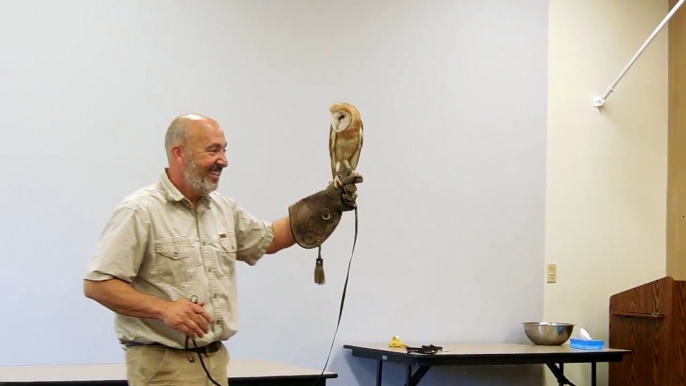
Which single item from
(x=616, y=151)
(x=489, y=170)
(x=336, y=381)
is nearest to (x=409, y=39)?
(x=489, y=170)

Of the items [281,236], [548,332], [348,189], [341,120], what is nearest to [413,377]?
[548,332]

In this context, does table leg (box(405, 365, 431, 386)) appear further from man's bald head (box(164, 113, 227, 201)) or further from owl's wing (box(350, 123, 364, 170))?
man's bald head (box(164, 113, 227, 201))

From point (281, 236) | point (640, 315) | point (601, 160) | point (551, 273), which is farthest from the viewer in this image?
point (601, 160)

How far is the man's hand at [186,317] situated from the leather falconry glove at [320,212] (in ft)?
1.70

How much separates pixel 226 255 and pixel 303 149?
1885 mm

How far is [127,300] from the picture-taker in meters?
2.24

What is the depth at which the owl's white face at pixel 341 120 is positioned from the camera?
2.60m

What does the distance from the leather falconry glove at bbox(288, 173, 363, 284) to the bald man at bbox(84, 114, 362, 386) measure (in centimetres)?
2

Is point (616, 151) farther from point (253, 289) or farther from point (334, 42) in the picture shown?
point (253, 289)

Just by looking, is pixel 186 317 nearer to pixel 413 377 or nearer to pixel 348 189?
pixel 348 189

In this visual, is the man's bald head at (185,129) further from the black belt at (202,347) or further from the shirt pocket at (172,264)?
the black belt at (202,347)

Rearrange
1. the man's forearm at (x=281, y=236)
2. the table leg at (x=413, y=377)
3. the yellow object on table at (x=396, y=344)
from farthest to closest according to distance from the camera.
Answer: the yellow object on table at (x=396, y=344) → the table leg at (x=413, y=377) → the man's forearm at (x=281, y=236)

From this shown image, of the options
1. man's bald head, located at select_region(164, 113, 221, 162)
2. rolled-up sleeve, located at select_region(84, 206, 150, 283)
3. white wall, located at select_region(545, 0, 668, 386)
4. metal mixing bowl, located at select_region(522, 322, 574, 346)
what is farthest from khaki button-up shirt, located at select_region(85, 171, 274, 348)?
white wall, located at select_region(545, 0, 668, 386)

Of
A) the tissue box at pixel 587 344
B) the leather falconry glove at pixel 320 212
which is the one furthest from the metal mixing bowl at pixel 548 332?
the leather falconry glove at pixel 320 212
